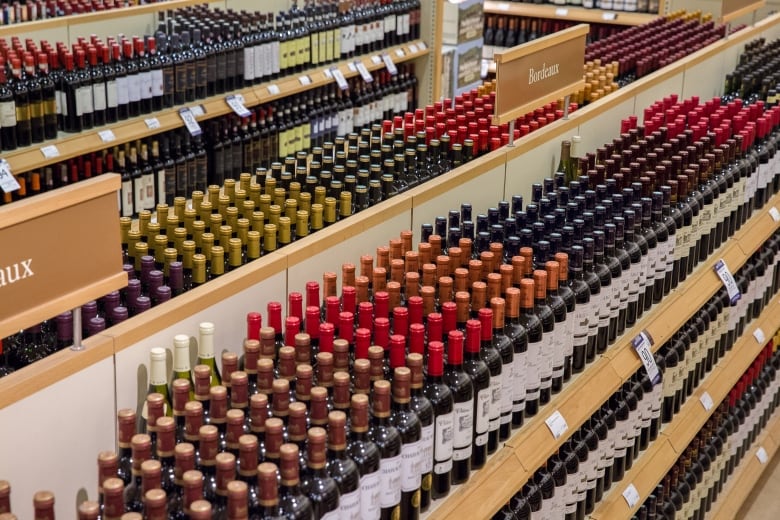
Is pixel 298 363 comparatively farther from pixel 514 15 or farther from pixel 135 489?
pixel 514 15

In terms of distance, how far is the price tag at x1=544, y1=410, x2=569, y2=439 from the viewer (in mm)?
2598

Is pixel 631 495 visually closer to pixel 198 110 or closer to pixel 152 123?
pixel 152 123

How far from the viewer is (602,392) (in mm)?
2840

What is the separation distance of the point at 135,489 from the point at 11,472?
244 millimetres

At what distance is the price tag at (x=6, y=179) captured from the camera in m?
4.24

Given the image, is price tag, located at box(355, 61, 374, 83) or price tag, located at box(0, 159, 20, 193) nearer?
price tag, located at box(0, 159, 20, 193)

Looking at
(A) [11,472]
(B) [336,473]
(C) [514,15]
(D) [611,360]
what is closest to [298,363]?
(B) [336,473]

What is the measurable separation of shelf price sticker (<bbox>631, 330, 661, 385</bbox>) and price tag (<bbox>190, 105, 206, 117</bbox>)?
9.36 feet

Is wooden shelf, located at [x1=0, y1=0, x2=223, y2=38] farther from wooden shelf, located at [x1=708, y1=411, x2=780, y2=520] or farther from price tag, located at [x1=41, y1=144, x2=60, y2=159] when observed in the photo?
wooden shelf, located at [x1=708, y1=411, x2=780, y2=520]

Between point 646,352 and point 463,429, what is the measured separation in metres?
1.06

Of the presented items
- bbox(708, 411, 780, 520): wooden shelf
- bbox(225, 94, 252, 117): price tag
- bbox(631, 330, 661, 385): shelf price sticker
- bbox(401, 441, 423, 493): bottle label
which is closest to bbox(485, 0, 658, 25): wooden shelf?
bbox(225, 94, 252, 117): price tag

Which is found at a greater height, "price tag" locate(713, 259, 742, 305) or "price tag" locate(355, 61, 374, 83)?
"price tag" locate(355, 61, 374, 83)

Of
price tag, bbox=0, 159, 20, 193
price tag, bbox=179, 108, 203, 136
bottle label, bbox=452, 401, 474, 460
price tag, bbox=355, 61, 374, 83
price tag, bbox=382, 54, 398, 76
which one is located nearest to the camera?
bottle label, bbox=452, 401, 474, 460

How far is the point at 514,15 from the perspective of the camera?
8.48m
